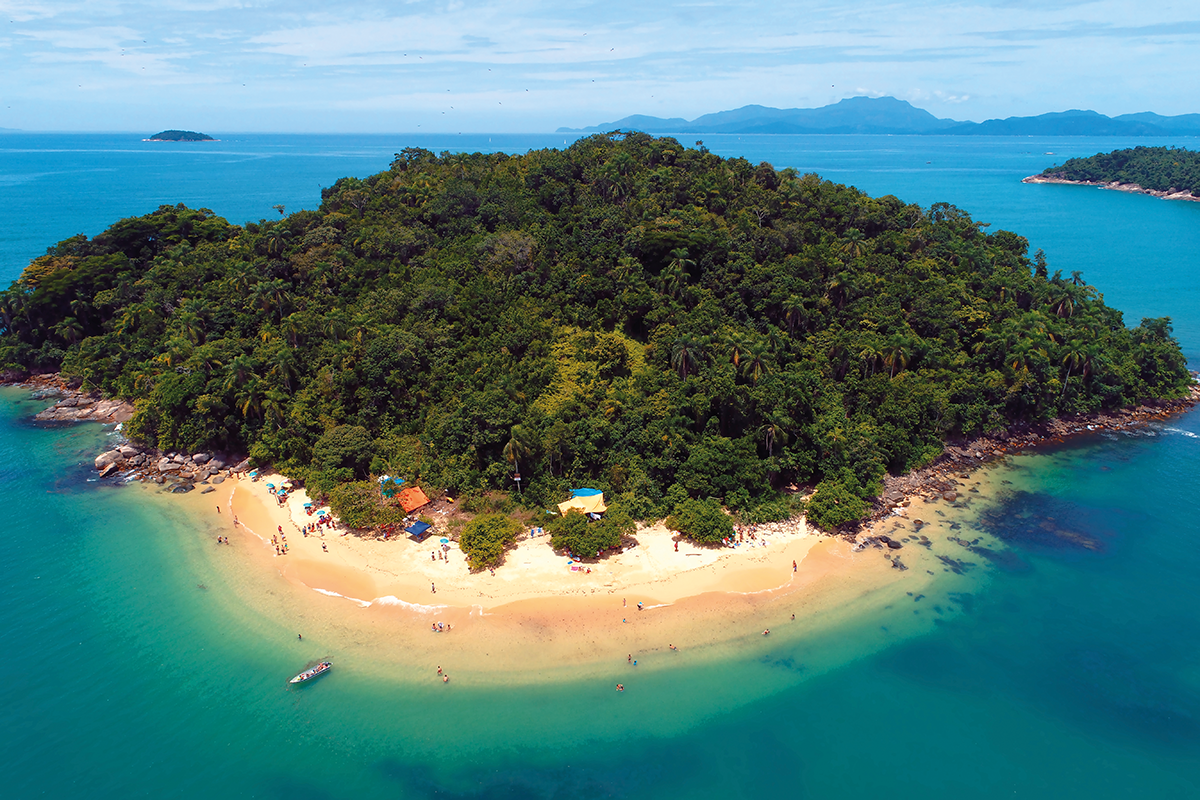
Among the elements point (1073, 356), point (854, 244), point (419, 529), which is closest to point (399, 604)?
point (419, 529)

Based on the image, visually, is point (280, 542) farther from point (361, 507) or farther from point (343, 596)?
point (343, 596)

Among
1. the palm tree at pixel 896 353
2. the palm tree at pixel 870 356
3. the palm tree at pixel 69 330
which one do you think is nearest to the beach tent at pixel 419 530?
the palm tree at pixel 870 356

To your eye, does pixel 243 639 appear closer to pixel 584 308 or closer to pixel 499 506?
pixel 499 506

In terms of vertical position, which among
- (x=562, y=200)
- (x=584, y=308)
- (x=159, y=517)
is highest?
(x=562, y=200)

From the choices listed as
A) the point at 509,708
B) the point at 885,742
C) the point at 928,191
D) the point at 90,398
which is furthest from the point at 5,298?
the point at 928,191

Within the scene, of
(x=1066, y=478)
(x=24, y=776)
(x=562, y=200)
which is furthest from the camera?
(x=562, y=200)

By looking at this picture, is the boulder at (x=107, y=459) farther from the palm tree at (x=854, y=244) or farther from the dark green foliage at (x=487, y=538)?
the palm tree at (x=854, y=244)

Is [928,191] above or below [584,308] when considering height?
above

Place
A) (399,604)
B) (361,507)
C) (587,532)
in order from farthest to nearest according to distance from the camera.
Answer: (361,507)
(587,532)
(399,604)
